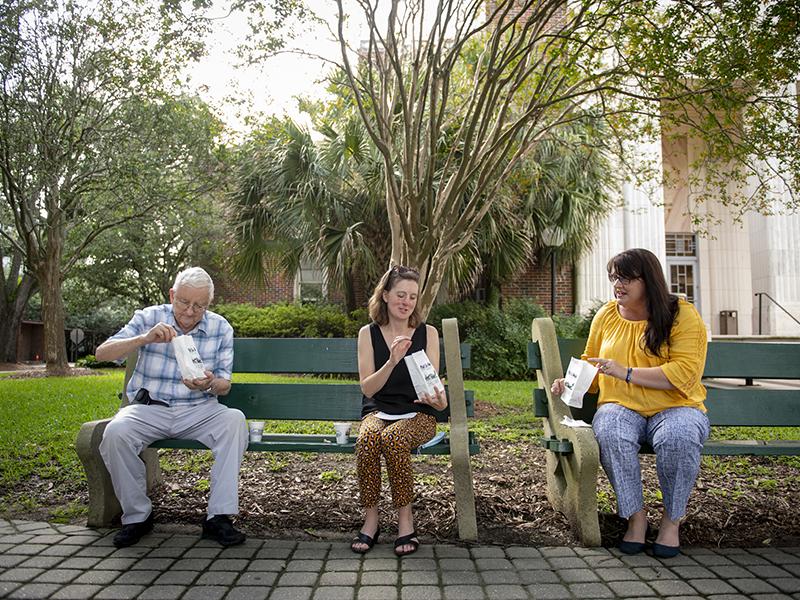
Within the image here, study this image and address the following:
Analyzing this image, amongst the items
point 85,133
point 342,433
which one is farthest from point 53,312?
point 342,433

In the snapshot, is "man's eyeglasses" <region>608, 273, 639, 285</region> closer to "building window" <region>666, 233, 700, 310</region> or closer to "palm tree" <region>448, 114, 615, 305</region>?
"palm tree" <region>448, 114, 615, 305</region>

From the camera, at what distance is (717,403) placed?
3693 mm

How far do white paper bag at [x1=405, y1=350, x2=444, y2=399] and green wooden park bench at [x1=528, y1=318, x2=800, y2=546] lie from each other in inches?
28.8

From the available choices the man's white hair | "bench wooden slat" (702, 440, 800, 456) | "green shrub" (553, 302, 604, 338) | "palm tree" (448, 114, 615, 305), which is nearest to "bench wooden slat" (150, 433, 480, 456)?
the man's white hair

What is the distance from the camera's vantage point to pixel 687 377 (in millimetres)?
3295

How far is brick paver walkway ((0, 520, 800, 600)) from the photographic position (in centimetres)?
267

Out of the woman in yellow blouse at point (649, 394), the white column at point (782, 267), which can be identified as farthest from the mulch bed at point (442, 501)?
the white column at point (782, 267)

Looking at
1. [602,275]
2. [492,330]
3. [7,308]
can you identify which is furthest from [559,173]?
[7,308]

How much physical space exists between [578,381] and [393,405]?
978 millimetres

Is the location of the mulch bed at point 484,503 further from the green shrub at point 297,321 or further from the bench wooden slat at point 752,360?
the green shrub at point 297,321

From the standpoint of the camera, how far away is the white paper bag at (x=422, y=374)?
329 cm

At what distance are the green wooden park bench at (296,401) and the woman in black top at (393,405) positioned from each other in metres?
0.12

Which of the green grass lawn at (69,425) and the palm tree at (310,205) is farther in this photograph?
the palm tree at (310,205)

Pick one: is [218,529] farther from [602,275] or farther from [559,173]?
[602,275]
